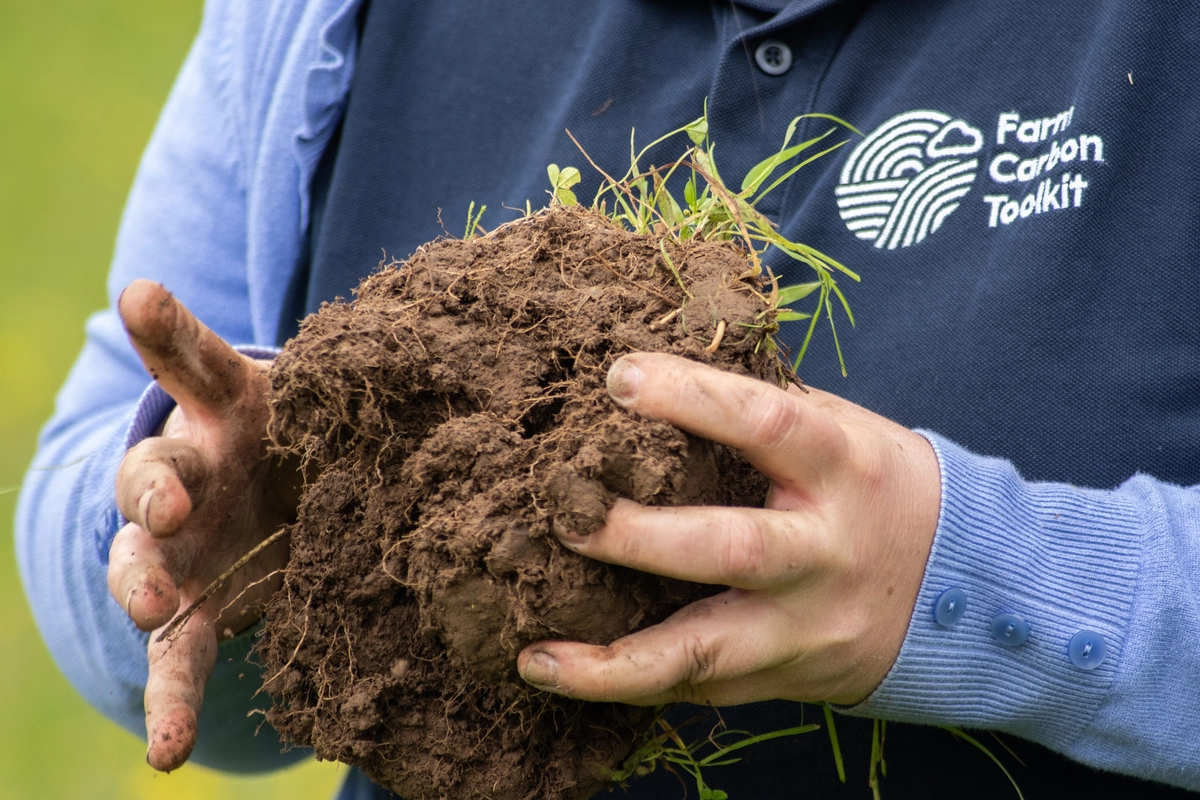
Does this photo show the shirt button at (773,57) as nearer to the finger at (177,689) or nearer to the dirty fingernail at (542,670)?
the dirty fingernail at (542,670)

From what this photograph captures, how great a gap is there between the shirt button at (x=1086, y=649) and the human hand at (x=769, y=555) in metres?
0.23

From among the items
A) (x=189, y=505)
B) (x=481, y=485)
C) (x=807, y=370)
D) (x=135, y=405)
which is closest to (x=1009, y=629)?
(x=807, y=370)

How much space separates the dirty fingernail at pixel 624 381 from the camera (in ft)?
3.06

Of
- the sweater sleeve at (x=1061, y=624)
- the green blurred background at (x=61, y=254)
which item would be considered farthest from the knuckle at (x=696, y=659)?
the green blurred background at (x=61, y=254)

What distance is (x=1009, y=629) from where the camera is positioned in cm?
108

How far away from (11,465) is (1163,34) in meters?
4.88

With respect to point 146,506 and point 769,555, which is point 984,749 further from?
point 146,506

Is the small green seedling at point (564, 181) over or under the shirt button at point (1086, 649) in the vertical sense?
over

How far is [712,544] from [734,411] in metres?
0.13

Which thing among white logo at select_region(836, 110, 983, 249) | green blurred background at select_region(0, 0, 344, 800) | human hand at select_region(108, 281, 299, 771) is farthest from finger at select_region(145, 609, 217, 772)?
green blurred background at select_region(0, 0, 344, 800)

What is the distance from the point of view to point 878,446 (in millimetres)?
994

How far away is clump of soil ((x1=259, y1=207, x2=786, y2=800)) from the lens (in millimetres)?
973

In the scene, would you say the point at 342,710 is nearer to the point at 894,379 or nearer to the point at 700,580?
the point at 700,580

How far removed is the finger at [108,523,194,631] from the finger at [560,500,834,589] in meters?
0.48
